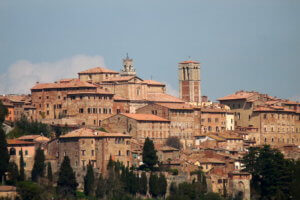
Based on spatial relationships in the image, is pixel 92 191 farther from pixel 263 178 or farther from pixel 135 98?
pixel 135 98

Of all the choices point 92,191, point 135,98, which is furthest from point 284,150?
point 92,191

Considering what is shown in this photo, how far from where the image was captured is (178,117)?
123875mm

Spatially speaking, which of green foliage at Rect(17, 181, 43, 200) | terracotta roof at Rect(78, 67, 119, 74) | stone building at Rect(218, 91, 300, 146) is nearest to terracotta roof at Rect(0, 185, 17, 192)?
green foliage at Rect(17, 181, 43, 200)

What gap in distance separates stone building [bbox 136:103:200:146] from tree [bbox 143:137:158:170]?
49.2 feet

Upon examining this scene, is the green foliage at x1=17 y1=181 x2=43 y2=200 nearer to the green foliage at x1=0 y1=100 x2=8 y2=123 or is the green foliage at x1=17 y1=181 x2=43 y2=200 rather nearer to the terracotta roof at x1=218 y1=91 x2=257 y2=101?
the green foliage at x1=0 y1=100 x2=8 y2=123

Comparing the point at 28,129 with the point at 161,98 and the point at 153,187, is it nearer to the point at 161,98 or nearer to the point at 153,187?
the point at 153,187

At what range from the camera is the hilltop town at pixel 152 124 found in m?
107

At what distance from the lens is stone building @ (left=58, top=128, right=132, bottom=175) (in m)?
106

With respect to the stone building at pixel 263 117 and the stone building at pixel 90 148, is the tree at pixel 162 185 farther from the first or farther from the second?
the stone building at pixel 263 117

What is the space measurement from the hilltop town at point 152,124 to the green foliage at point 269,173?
1850mm

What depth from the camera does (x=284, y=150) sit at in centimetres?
12938

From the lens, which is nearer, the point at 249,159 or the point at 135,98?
the point at 249,159

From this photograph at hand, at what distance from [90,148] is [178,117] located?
65.5ft

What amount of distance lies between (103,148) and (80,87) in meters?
14.9
